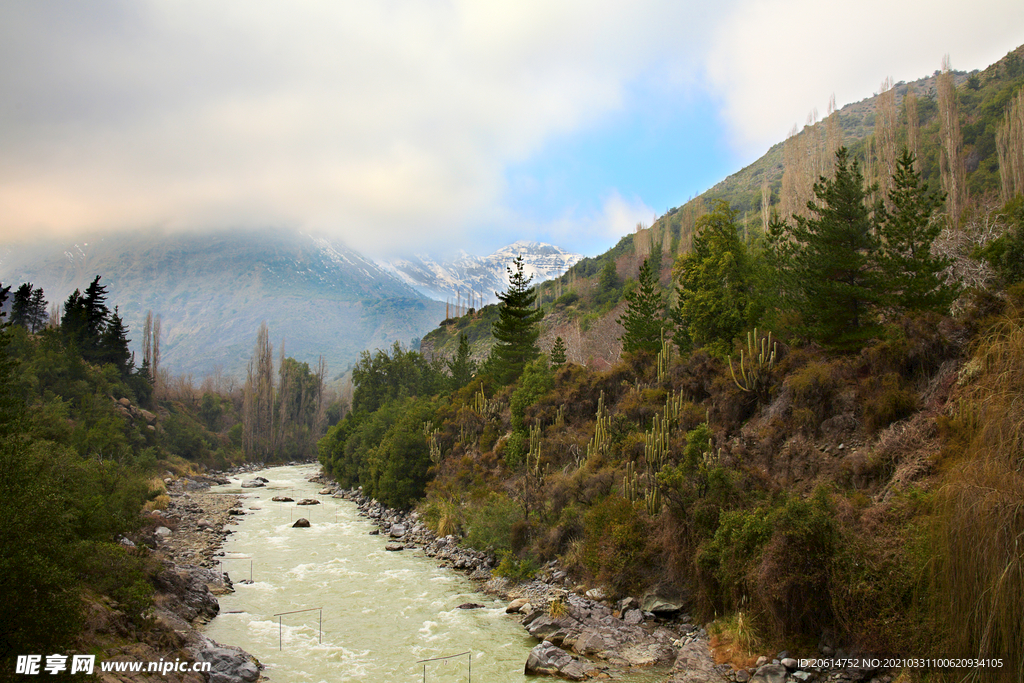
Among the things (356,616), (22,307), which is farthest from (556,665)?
(22,307)

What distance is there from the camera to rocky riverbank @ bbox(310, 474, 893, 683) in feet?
35.3

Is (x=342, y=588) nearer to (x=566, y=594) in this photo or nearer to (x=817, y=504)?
(x=566, y=594)

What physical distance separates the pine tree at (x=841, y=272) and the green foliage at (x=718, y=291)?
4451 mm

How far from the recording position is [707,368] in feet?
73.2

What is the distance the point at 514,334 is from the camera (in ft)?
140

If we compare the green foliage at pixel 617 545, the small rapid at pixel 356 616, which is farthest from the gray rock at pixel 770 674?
the green foliage at pixel 617 545

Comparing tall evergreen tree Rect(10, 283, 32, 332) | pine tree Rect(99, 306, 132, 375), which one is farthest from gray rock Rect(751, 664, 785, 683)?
tall evergreen tree Rect(10, 283, 32, 332)

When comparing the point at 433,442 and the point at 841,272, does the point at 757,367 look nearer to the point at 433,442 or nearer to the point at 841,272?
the point at 841,272

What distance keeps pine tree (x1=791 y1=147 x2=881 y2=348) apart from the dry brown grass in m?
7.84

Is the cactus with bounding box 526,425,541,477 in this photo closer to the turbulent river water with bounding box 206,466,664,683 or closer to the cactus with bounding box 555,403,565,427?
the cactus with bounding box 555,403,565,427

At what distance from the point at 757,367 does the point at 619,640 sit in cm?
1096

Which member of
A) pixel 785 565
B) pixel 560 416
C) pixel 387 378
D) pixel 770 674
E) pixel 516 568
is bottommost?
pixel 516 568

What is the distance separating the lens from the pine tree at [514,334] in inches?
1613

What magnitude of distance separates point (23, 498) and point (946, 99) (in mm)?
57847
